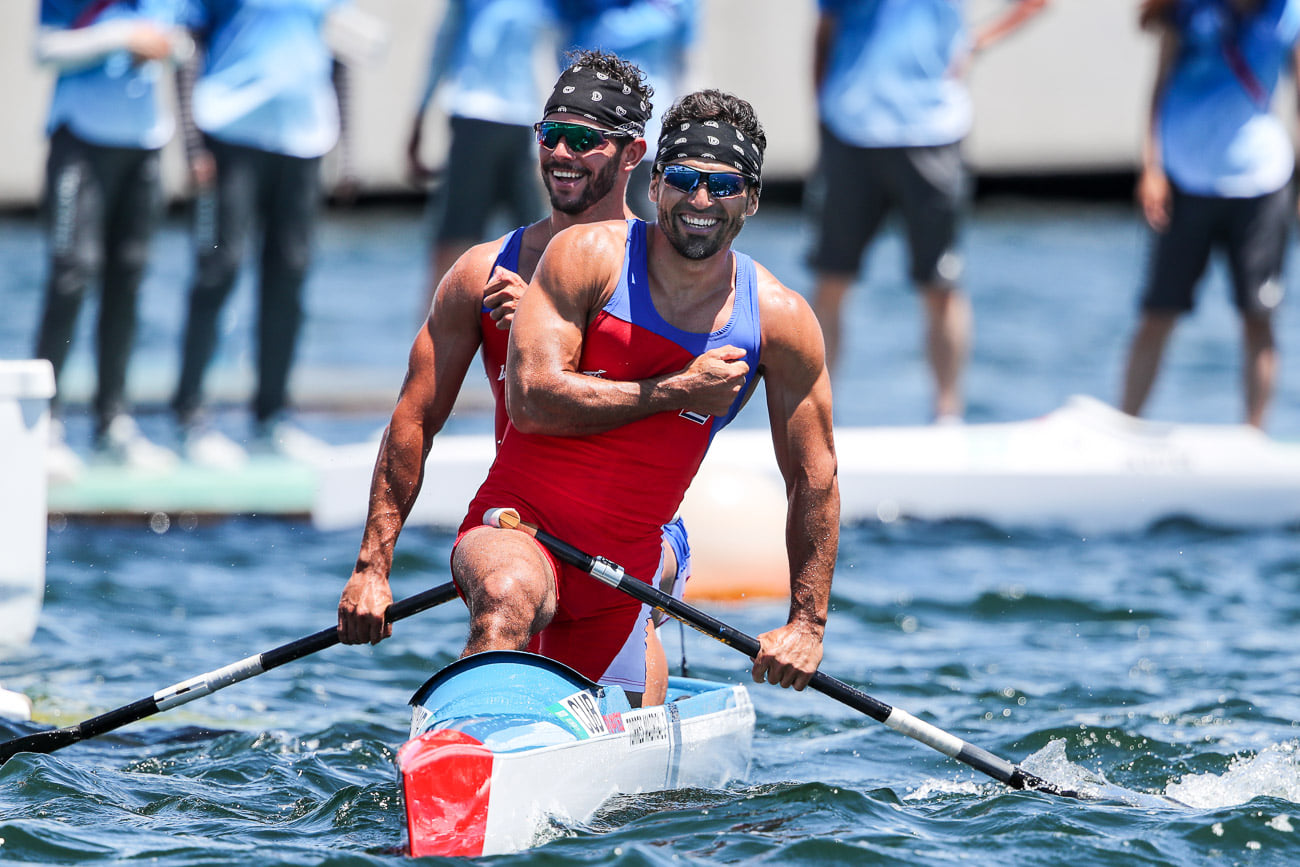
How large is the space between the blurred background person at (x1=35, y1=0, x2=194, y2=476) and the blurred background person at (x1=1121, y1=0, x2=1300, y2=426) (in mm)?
4183

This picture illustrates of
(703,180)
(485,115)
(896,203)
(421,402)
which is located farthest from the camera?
(896,203)

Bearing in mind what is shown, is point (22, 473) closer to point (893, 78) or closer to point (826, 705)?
point (826, 705)

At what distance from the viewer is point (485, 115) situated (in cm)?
730

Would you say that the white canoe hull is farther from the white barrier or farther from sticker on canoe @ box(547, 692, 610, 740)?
sticker on canoe @ box(547, 692, 610, 740)

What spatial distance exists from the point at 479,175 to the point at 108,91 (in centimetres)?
154

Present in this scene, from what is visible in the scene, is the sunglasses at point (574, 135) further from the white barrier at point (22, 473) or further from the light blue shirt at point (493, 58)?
the light blue shirt at point (493, 58)

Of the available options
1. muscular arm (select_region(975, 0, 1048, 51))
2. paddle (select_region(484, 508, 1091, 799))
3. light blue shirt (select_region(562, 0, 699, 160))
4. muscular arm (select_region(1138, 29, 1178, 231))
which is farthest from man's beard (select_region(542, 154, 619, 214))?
muscular arm (select_region(975, 0, 1048, 51))

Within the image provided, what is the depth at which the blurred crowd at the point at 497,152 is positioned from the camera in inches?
275

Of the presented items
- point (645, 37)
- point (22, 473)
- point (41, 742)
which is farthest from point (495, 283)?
point (645, 37)

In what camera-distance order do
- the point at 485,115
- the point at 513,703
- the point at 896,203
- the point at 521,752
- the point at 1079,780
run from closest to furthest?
1. the point at 521,752
2. the point at 513,703
3. the point at 1079,780
4. the point at 485,115
5. the point at 896,203

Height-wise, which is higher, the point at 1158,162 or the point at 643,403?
the point at 1158,162

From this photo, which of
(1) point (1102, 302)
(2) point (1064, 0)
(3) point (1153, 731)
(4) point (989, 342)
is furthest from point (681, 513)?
(2) point (1064, 0)

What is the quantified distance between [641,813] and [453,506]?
3.49 metres

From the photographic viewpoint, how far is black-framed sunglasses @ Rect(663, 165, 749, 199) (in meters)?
3.73
